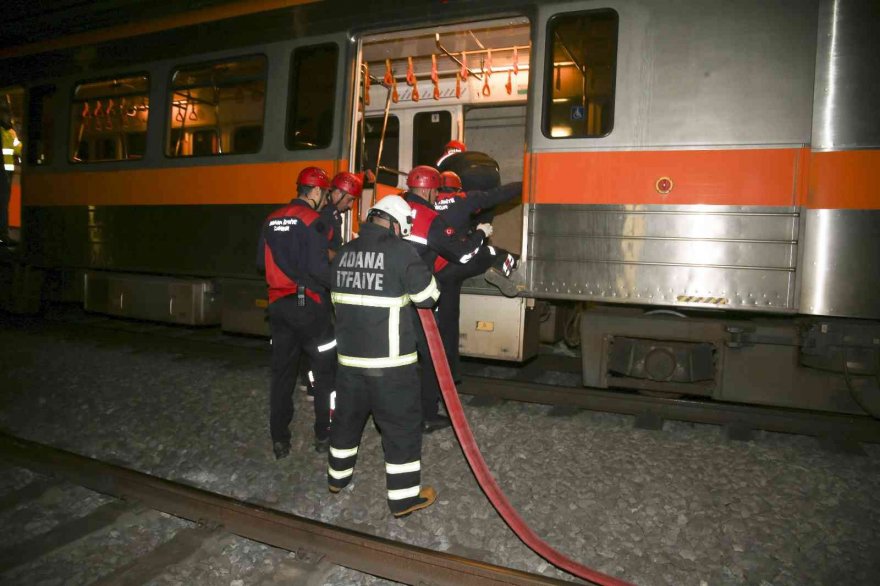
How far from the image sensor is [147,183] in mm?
7125

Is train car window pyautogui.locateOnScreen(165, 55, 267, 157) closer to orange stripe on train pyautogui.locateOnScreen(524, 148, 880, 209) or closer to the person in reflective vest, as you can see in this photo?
orange stripe on train pyautogui.locateOnScreen(524, 148, 880, 209)

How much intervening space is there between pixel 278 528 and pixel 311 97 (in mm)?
4061

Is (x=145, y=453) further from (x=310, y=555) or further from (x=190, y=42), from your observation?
(x=190, y=42)

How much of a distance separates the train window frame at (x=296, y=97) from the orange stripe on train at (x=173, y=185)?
0.16 m

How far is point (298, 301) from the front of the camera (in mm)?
4234

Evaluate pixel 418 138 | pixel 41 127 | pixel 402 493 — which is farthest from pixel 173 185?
pixel 402 493

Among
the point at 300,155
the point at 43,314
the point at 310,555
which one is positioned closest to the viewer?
the point at 310,555

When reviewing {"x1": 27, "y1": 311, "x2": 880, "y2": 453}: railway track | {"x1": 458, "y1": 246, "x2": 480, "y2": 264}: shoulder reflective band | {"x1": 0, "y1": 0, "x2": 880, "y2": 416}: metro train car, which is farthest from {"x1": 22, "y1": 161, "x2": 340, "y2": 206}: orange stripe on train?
{"x1": 458, "y1": 246, "x2": 480, "y2": 264}: shoulder reflective band

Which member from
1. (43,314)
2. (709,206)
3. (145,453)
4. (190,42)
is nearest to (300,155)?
(190,42)

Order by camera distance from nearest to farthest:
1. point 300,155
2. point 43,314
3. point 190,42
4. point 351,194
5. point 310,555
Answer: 1. point 310,555
2. point 351,194
3. point 300,155
4. point 190,42
5. point 43,314

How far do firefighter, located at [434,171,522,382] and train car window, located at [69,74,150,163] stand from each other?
4.07 metres

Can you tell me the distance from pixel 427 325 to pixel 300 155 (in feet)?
10.2

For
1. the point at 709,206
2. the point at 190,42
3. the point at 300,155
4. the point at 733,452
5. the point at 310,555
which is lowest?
the point at 310,555

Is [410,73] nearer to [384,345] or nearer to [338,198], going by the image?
[338,198]
